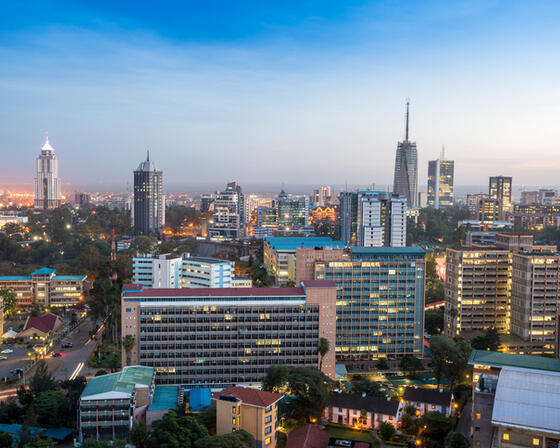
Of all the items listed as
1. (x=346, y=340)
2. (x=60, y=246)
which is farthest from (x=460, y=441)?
(x=60, y=246)

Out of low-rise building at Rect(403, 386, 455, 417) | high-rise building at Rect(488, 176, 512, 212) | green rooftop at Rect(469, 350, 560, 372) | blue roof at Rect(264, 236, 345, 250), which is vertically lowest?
low-rise building at Rect(403, 386, 455, 417)

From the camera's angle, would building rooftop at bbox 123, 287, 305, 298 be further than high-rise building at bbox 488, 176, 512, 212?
No

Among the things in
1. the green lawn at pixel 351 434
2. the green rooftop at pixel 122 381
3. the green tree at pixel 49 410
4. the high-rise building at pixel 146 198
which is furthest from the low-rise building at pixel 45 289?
the high-rise building at pixel 146 198

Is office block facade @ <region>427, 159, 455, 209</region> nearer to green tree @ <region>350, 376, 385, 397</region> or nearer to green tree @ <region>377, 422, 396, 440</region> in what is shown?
green tree @ <region>350, 376, 385, 397</region>

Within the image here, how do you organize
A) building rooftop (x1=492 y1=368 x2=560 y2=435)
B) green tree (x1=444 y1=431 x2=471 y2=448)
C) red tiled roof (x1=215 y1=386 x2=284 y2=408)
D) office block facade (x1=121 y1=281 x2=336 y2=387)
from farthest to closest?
office block facade (x1=121 y1=281 x2=336 y2=387), red tiled roof (x1=215 y1=386 x2=284 y2=408), green tree (x1=444 y1=431 x2=471 y2=448), building rooftop (x1=492 y1=368 x2=560 y2=435)

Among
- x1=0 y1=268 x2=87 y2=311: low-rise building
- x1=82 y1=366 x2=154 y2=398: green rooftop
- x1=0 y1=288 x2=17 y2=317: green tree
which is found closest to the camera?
x1=82 y1=366 x2=154 y2=398: green rooftop

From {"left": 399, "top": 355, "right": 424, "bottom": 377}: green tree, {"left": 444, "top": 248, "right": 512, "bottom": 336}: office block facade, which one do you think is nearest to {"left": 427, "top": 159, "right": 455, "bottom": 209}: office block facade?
{"left": 444, "top": 248, "right": 512, "bottom": 336}: office block facade

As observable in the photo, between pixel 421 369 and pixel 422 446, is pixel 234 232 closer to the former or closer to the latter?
pixel 421 369
